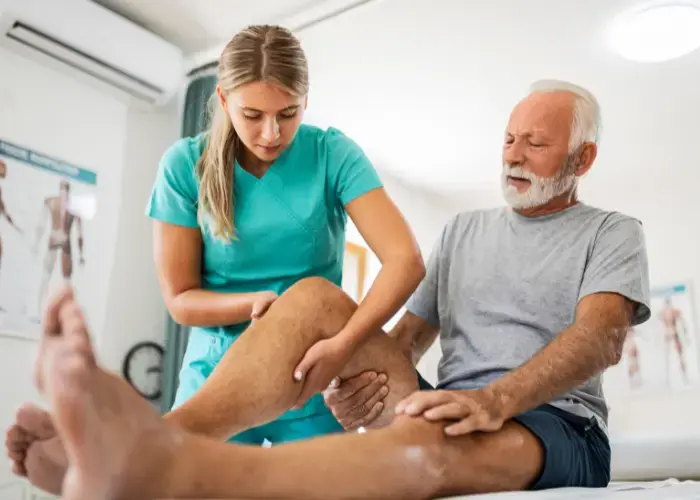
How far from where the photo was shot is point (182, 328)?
258 centimetres

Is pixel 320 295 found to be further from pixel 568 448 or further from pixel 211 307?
pixel 568 448

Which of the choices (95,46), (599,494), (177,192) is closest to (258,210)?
(177,192)

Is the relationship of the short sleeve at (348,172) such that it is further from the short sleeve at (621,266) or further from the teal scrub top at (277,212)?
the short sleeve at (621,266)

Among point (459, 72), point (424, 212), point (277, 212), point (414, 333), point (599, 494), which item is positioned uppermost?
point (459, 72)

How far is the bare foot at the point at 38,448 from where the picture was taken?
2.47ft

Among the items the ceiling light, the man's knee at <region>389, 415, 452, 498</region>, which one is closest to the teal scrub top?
the man's knee at <region>389, 415, 452, 498</region>

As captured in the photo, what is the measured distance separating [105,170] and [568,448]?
7.10 ft

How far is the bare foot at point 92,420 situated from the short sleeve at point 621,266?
0.80 meters

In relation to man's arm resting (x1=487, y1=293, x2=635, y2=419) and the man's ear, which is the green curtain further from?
man's arm resting (x1=487, y1=293, x2=635, y2=419)

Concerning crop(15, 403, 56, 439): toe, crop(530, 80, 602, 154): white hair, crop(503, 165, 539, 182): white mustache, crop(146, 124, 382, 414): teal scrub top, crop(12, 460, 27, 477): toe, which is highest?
crop(530, 80, 602, 154): white hair

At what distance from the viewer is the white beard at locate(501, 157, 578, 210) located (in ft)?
4.67

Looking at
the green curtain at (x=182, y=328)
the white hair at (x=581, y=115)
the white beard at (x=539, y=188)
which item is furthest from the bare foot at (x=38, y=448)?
the green curtain at (x=182, y=328)

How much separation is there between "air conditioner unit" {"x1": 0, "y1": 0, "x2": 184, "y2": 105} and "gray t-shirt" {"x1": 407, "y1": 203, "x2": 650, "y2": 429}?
5.44ft

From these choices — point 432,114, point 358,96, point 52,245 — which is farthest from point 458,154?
point 52,245
